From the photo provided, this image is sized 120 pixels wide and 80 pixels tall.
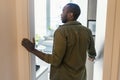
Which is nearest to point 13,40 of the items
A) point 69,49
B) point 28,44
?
point 28,44

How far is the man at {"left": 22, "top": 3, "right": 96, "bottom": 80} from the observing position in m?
1.72

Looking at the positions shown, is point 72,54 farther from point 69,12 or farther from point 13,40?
point 13,40

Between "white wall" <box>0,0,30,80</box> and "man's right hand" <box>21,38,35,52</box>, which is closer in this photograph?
"white wall" <box>0,0,30,80</box>

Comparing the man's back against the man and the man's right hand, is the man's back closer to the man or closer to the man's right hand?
the man

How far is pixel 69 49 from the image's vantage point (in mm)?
1852

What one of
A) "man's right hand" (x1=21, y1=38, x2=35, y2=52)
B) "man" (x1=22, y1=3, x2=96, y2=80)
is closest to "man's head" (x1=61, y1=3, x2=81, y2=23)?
"man" (x1=22, y1=3, x2=96, y2=80)

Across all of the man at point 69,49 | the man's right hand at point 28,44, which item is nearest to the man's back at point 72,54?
the man at point 69,49

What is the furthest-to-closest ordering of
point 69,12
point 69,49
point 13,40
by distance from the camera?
point 69,12 < point 69,49 < point 13,40

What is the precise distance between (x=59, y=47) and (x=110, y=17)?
20.3 inches

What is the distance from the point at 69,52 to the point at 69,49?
0.10 ft

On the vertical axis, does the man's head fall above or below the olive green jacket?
above

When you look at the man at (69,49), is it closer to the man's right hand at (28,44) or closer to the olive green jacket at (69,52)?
the olive green jacket at (69,52)

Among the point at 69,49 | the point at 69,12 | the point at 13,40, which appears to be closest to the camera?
the point at 13,40

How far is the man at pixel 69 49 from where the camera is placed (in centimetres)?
172
